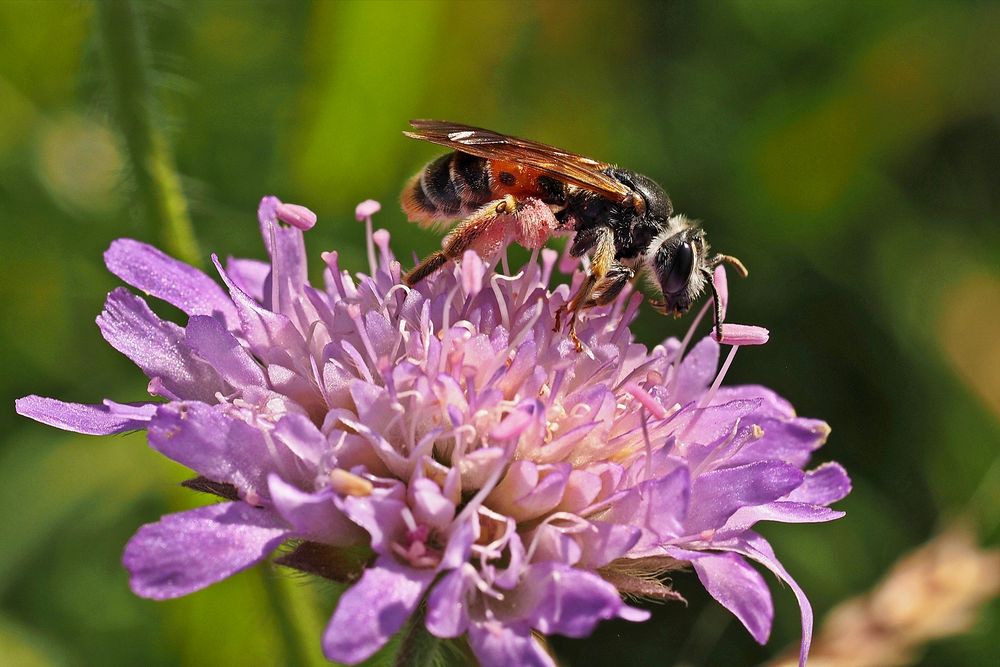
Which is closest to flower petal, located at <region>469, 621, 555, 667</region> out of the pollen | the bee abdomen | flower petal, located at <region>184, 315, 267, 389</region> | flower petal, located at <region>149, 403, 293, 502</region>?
the pollen

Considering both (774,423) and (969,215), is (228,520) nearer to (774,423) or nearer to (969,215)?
(774,423)

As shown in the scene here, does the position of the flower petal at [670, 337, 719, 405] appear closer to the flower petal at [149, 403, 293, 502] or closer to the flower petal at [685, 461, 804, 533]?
the flower petal at [685, 461, 804, 533]

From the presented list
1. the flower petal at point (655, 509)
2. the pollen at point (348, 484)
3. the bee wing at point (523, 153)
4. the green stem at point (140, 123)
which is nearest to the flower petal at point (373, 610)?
the pollen at point (348, 484)

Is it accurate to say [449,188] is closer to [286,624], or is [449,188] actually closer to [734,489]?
[734,489]

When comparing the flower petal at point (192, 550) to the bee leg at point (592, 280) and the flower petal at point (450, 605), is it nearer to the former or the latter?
the flower petal at point (450, 605)

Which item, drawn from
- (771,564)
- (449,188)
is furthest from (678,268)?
(771,564)
